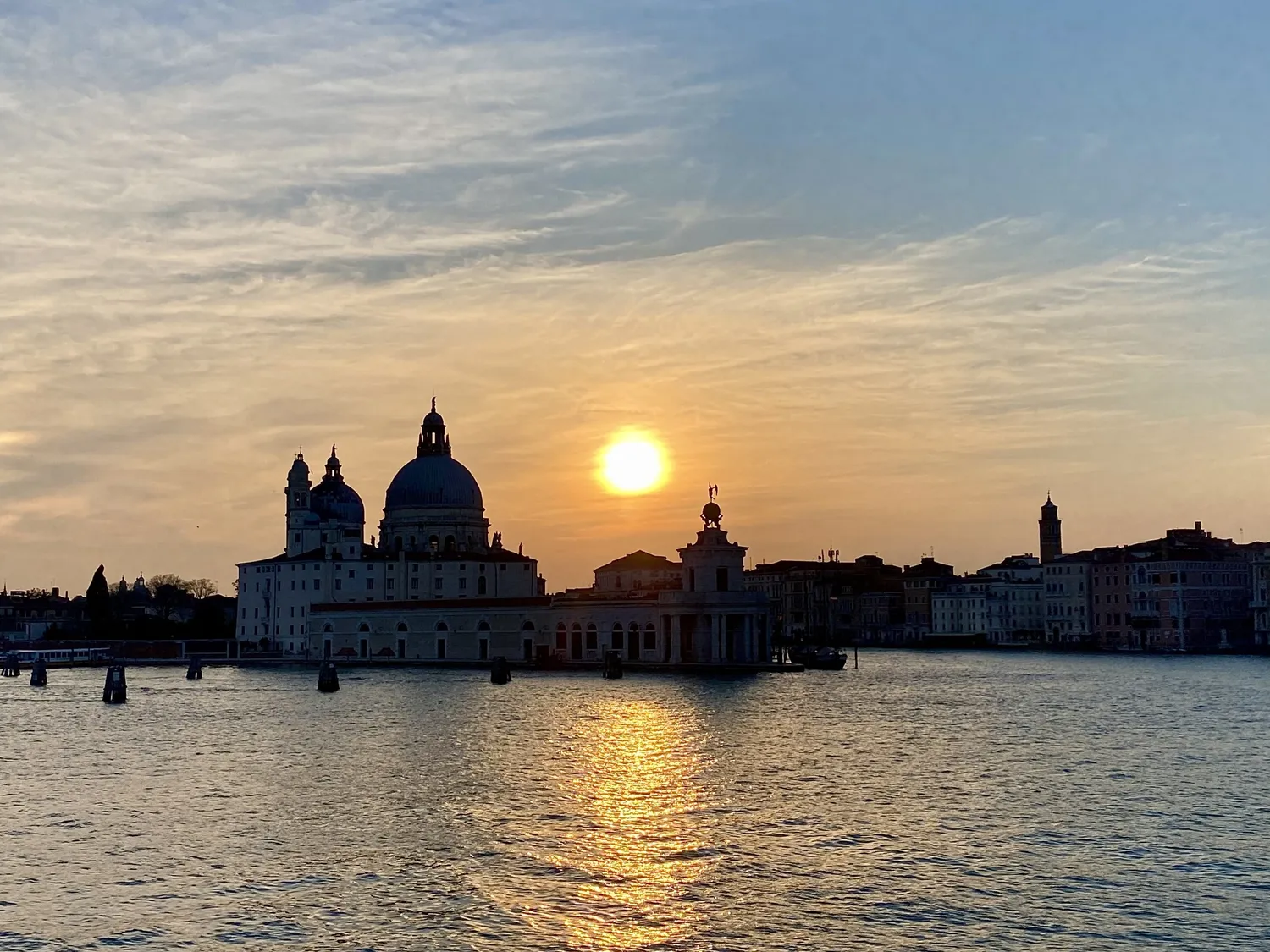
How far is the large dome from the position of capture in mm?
127938

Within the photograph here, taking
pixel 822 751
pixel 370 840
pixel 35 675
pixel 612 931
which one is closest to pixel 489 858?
pixel 370 840

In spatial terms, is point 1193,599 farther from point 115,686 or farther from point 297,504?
point 115,686

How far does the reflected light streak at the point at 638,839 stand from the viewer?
22906mm

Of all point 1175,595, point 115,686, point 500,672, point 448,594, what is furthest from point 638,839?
point 1175,595

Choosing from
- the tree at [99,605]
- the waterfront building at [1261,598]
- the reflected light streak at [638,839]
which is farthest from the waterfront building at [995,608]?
the reflected light streak at [638,839]

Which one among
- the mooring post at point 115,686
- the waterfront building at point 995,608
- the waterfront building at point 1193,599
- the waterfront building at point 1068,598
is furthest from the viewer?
the waterfront building at point 995,608

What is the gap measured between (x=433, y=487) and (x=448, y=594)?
970cm

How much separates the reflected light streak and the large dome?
77.0 metres

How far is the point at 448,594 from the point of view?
406ft

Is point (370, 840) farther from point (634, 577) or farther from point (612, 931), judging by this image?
point (634, 577)

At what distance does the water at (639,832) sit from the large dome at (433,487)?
66.5 meters

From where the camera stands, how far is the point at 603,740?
49500 millimetres

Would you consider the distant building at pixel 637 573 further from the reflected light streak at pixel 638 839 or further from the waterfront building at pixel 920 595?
the reflected light streak at pixel 638 839

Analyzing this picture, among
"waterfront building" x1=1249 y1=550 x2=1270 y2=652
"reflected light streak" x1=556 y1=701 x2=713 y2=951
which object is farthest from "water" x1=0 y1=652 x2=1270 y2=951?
"waterfront building" x1=1249 y1=550 x2=1270 y2=652
